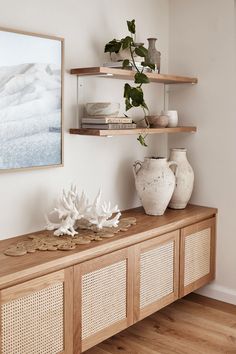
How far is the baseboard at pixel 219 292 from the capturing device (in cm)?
350

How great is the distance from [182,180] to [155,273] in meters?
0.75

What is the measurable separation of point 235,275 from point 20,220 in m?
1.64

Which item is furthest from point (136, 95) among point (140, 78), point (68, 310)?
point (68, 310)

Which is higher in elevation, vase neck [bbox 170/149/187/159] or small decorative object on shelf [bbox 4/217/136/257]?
vase neck [bbox 170/149/187/159]

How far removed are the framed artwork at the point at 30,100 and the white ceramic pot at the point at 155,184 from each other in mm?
609

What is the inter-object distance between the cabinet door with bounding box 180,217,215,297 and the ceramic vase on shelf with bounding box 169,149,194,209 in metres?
0.22

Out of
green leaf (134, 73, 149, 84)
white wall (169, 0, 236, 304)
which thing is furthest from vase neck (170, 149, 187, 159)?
green leaf (134, 73, 149, 84)

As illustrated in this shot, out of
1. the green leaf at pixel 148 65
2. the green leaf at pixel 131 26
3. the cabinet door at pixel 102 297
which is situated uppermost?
the green leaf at pixel 131 26

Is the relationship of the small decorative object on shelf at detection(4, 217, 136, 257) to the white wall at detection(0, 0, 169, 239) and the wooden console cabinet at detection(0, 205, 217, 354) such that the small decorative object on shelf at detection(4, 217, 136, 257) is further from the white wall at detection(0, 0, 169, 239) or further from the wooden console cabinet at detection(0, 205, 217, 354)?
the white wall at detection(0, 0, 169, 239)

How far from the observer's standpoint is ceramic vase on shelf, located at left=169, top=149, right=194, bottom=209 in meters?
3.42

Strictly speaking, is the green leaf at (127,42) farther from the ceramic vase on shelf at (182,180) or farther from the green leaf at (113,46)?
the ceramic vase on shelf at (182,180)

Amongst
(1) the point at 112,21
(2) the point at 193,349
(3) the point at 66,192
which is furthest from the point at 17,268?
(1) the point at 112,21

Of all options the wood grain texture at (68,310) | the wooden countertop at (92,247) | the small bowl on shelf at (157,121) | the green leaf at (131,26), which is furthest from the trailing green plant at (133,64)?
the wood grain texture at (68,310)

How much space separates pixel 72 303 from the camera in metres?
2.39
